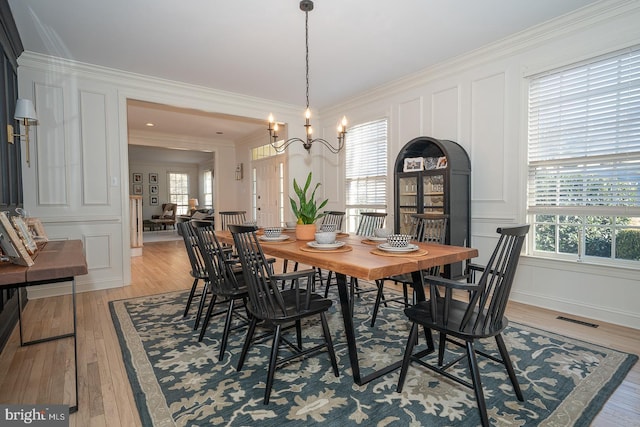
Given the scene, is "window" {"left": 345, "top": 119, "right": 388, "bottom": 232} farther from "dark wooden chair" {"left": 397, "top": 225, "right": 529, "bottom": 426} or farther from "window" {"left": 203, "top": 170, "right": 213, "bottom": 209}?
"window" {"left": 203, "top": 170, "right": 213, "bottom": 209}

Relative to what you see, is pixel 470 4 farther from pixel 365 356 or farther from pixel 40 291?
pixel 40 291

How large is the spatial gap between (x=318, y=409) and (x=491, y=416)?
33.2 inches

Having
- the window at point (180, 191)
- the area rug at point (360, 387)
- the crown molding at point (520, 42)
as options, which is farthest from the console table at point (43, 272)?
the window at point (180, 191)

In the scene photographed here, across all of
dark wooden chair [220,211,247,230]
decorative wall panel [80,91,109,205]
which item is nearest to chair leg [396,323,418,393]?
dark wooden chair [220,211,247,230]

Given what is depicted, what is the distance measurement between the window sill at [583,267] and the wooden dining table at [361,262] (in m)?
1.57

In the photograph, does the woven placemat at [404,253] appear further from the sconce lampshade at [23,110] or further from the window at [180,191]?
Answer: the window at [180,191]

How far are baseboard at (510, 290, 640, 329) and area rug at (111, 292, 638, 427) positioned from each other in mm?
662

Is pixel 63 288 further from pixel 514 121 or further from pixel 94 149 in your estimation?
pixel 514 121

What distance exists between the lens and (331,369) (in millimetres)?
2053

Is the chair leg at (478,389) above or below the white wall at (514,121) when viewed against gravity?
below

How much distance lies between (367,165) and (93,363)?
159 inches

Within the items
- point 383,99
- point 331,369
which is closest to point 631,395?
point 331,369

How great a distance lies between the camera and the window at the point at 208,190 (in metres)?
12.6

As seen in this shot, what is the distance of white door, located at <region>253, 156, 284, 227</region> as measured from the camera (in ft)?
22.4
